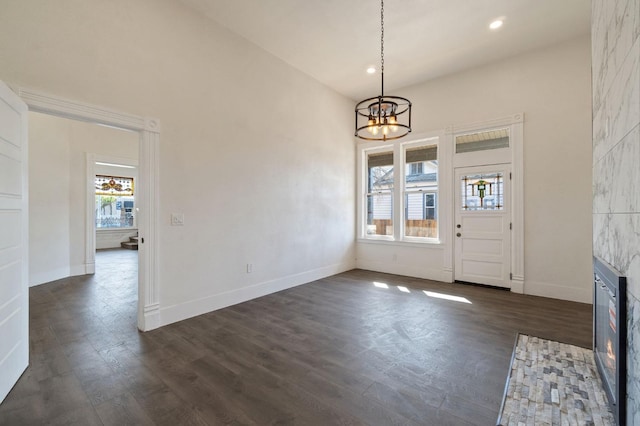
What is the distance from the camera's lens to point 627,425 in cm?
150

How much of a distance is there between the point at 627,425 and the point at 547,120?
13.9 ft

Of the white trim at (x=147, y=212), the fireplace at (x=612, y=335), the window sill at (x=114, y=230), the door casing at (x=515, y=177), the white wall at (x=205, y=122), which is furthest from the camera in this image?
the window sill at (x=114, y=230)

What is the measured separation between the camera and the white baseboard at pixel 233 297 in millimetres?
3420

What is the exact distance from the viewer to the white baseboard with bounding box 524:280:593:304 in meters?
4.18

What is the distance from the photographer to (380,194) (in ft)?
20.9

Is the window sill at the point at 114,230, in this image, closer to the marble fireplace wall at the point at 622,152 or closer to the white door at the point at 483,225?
the white door at the point at 483,225

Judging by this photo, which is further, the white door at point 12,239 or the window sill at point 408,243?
the window sill at point 408,243

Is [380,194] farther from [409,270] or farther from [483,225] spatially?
[483,225]

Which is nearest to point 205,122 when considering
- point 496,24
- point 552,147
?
point 496,24

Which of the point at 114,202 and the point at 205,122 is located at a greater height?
the point at 205,122

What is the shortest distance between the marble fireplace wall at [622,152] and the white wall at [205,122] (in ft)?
12.2

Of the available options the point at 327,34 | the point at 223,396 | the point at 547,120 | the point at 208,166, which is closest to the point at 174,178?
the point at 208,166

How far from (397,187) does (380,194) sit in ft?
1.50

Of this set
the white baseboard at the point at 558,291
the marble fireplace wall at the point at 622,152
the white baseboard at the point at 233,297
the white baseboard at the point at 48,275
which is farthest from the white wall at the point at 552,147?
the white baseboard at the point at 48,275
